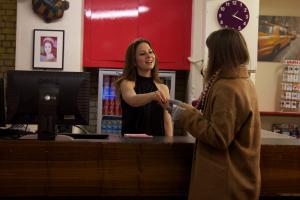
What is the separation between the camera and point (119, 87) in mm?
2686

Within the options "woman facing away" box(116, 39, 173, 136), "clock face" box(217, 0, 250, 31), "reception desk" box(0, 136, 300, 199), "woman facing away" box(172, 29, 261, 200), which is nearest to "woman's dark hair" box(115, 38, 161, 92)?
"woman facing away" box(116, 39, 173, 136)

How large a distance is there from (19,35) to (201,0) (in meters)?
2.10

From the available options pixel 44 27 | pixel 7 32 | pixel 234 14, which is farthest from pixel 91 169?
pixel 7 32

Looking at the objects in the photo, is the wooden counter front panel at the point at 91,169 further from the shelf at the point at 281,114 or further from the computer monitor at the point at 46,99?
the shelf at the point at 281,114

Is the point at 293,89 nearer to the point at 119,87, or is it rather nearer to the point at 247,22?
the point at 247,22

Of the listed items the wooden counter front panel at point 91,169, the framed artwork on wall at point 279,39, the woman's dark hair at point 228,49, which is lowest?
the wooden counter front panel at point 91,169

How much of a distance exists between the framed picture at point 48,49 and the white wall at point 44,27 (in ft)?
0.16

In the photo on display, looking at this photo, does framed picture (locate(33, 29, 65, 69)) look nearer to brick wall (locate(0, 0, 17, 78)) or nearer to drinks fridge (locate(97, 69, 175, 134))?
drinks fridge (locate(97, 69, 175, 134))

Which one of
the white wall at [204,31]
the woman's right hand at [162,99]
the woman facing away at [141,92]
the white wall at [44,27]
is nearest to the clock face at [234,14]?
the white wall at [204,31]

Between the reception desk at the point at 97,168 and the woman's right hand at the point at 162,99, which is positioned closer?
the reception desk at the point at 97,168

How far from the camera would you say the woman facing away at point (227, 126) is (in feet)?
5.54

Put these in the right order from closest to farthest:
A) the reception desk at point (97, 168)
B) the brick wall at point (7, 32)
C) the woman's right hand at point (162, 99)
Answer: the reception desk at point (97, 168) < the woman's right hand at point (162, 99) < the brick wall at point (7, 32)

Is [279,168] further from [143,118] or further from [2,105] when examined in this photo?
[2,105]

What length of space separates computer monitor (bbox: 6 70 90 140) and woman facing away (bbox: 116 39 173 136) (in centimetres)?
49
